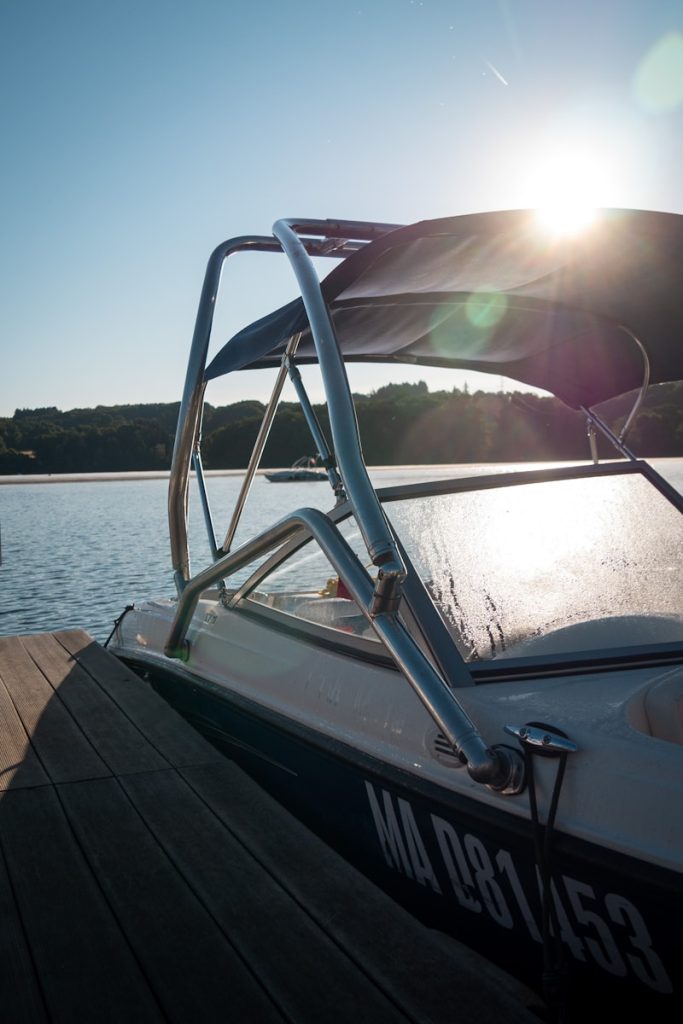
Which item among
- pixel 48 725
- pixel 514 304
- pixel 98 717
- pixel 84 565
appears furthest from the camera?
pixel 84 565

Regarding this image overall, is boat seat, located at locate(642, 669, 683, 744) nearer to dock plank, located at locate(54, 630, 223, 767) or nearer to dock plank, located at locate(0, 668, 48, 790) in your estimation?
dock plank, located at locate(54, 630, 223, 767)

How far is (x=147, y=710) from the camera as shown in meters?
4.02

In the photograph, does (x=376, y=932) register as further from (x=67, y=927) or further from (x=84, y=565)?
(x=84, y=565)

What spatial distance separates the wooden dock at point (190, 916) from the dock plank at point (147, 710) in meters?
0.03

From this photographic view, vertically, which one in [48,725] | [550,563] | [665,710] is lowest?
[48,725]

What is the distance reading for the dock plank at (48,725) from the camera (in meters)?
3.29

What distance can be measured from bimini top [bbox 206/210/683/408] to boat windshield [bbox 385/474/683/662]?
0.69m

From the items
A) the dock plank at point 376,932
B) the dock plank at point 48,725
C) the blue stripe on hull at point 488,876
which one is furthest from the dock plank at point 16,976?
the dock plank at point 48,725

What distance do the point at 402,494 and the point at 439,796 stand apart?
102 cm

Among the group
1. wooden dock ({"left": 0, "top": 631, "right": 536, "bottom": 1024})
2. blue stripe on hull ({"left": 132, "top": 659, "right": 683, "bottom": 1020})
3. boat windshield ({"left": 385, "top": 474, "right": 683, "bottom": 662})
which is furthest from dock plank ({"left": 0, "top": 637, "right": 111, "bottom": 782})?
boat windshield ({"left": 385, "top": 474, "right": 683, "bottom": 662})

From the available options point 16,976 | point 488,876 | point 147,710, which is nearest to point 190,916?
point 16,976

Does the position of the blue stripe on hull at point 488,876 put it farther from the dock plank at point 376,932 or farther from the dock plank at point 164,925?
the dock plank at point 164,925

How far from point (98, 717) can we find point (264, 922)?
6.66ft

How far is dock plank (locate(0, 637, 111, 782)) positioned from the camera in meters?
3.29
